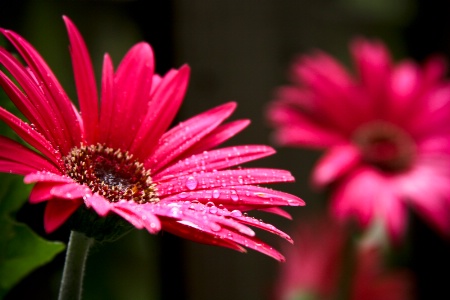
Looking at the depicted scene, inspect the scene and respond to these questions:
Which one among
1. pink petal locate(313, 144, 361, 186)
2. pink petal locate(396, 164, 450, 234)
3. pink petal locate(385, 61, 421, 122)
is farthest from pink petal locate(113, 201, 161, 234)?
pink petal locate(385, 61, 421, 122)

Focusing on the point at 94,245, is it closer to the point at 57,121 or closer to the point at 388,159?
the point at 57,121

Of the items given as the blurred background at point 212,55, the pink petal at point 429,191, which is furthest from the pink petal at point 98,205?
the pink petal at point 429,191

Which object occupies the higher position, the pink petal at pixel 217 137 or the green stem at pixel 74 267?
the pink petal at pixel 217 137

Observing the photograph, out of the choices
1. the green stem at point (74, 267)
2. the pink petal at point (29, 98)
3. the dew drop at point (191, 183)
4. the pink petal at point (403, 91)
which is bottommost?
the green stem at point (74, 267)

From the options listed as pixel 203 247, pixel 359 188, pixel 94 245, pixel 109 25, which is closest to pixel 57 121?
pixel 94 245

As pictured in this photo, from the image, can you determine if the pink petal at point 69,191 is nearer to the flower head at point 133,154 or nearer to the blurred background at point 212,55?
the flower head at point 133,154

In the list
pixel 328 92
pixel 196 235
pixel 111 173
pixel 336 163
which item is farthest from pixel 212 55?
pixel 196 235

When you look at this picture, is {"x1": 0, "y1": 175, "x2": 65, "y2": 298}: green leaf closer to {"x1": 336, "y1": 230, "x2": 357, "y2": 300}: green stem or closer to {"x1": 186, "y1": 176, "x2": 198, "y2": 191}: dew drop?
{"x1": 186, "y1": 176, "x2": 198, "y2": 191}: dew drop

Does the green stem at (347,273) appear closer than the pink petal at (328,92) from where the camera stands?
Yes
